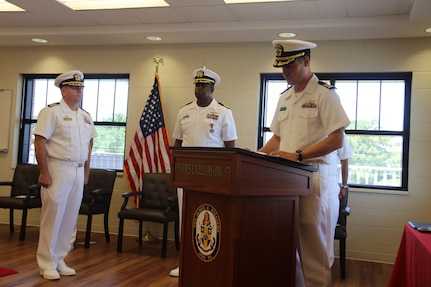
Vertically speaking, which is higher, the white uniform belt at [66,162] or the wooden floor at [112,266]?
the white uniform belt at [66,162]

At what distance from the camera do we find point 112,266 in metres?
4.07

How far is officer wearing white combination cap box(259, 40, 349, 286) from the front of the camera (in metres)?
2.09

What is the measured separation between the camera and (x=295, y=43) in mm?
2148

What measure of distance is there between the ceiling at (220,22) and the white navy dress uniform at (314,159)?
7.51ft

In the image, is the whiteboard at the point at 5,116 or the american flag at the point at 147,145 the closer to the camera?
the american flag at the point at 147,145

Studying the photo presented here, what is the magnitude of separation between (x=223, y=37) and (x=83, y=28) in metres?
1.76

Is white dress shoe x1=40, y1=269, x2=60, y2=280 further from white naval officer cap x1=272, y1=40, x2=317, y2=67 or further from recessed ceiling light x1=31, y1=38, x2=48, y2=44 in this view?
recessed ceiling light x1=31, y1=38, x2=48, y2=44

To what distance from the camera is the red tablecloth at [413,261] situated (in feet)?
5.21

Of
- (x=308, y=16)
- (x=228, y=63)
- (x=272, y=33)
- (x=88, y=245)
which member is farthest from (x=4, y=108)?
(x=308, y=16)

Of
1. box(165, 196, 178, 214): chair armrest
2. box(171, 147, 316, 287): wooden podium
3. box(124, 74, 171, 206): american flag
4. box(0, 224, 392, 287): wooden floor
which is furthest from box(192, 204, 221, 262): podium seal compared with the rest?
box(124, 74, 171, 206): american flag

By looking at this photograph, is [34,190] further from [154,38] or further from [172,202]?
[154,38]

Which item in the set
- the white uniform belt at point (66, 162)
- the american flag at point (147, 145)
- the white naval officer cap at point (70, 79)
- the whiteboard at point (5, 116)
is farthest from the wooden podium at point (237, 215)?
the whiteboard at point (5, 116)

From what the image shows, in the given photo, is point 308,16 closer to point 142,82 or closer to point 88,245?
point 142,82

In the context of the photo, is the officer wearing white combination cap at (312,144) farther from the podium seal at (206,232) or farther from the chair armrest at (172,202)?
the chair armrest at (172,202)
